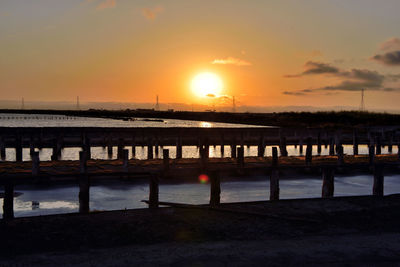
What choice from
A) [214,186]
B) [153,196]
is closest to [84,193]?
[153,196]

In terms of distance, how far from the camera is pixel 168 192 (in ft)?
70.8

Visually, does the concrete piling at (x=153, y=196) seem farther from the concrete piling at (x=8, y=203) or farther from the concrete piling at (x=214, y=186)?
the concrete piling at (x=8, y=203)

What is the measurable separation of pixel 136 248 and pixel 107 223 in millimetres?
1772

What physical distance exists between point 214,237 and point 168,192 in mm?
12392

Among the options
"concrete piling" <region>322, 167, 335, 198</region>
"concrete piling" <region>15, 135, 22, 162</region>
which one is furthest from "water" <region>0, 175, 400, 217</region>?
"concrete piling" <region>15, 135, 22, 162</region>

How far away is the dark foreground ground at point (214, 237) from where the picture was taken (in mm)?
8016

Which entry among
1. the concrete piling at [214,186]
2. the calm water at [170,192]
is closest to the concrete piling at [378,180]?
the concrete piling at [214,186]

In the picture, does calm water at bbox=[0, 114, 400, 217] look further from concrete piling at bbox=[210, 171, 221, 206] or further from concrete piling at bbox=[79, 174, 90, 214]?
concrete piling at bbox=[210, 171, 221, 206]

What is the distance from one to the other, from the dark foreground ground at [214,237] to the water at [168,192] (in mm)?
7236

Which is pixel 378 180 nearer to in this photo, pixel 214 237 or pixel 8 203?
pixel 214 237

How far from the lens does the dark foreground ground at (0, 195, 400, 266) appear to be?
316 inches

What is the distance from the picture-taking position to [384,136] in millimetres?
50250

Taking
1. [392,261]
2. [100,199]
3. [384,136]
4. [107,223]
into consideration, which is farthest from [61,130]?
[384,136]

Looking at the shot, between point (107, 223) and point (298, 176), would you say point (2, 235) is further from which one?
point (298, 176)
